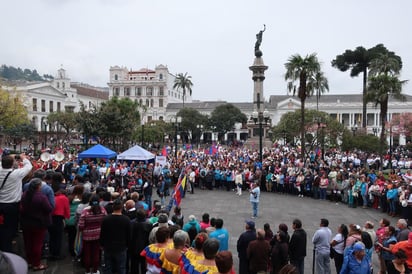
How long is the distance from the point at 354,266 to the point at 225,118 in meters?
65.5

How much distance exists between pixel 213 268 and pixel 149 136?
45187 mm

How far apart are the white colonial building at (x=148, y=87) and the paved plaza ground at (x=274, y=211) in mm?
72210

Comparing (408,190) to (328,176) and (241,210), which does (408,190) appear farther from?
(241,210)

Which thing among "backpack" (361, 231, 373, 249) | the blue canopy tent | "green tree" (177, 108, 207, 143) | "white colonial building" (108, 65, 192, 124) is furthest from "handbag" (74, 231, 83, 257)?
"white colonial building" (108, 65, 192, 124)

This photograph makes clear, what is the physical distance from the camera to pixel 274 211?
47.4 feet

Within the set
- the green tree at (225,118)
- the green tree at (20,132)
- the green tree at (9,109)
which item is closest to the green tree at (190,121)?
the green tree at (225,118)

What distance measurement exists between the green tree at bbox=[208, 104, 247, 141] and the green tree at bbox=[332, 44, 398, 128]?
89.9 ft

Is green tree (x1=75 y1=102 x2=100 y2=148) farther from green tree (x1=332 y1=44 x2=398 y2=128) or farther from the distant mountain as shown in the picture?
the distant mountain

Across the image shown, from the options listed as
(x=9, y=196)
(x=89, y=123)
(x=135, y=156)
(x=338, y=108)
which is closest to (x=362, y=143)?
(x=135, y=156)

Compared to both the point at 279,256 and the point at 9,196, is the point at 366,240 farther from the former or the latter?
the point at 9,196

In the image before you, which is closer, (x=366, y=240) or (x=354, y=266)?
(x=354, y=266)

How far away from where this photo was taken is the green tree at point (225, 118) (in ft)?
233

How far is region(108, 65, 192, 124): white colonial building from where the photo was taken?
293 ft

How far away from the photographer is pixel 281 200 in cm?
1716
